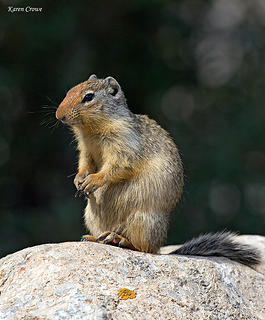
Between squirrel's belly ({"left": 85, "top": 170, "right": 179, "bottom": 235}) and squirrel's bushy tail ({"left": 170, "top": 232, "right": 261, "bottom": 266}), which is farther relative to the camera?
squirrel's bushy tail ({"left": 170, "top": 232, "right": 261, "bottom": 266})

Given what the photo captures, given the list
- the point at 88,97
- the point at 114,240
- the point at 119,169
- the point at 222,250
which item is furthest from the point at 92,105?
the point at 222,250

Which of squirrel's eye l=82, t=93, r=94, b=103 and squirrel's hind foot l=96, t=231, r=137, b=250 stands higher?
squirrel's eye l=82, t=93, r=94, b=103

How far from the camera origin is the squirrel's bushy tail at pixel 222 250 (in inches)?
212

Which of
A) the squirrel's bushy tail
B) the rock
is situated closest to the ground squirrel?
the squirrel's bushy tail

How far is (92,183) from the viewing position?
4.95 meters

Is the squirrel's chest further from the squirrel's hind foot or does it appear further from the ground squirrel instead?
the squirrel's hind foot

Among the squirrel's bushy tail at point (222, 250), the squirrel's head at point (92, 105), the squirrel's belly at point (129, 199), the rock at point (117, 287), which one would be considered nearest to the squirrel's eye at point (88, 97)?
the squirrel's head at point (92, 105)

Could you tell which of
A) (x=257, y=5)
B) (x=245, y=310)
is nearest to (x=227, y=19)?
(x=257, y=5)

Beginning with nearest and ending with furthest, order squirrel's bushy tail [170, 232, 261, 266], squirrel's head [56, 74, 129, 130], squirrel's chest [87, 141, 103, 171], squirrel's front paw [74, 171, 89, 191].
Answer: squirrel's head [56, 74, 129, 130], squirrel's front paw [74, 171, 89, 191], squirrel's chest [87, 141, 103, 171], squirrel's bushy tail [170, 232, 261, 266]

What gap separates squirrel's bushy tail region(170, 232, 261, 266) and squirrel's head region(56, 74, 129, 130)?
128 cm

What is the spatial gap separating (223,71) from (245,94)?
638mm

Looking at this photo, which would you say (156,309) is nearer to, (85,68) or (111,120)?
(111,120)

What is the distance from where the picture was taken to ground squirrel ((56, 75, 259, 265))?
196 inches

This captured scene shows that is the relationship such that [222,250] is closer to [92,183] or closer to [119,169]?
[119,169]
